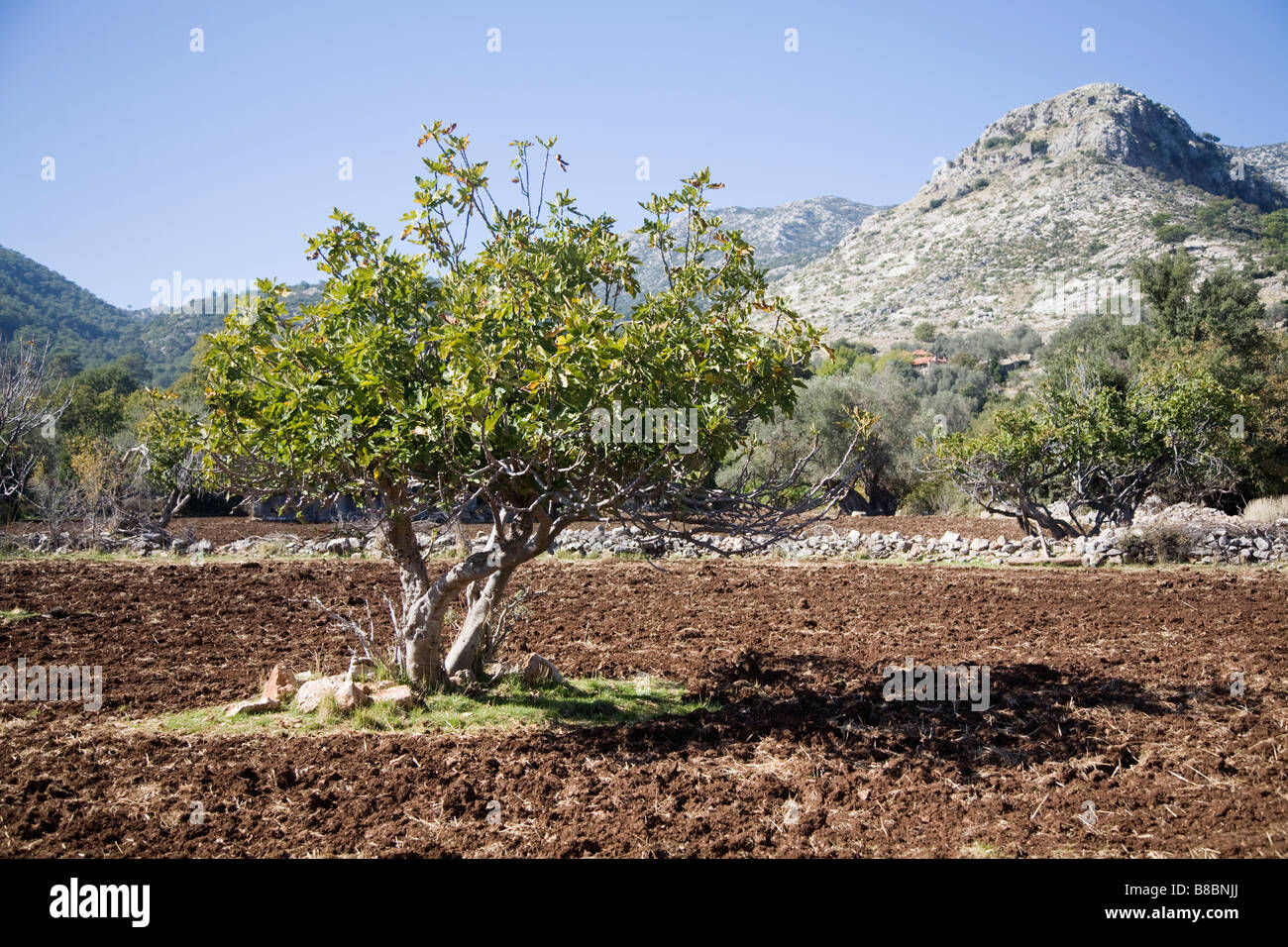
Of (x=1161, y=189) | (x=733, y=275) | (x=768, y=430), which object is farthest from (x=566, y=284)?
(x=1161, y=189)

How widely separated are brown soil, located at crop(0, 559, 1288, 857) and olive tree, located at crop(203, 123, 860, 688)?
1.66 metres

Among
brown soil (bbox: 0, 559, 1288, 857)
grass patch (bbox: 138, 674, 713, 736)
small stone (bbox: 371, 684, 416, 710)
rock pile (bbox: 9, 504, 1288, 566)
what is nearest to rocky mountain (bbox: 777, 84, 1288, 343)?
rock pile (bbox: 9, 504, 1288, 566)

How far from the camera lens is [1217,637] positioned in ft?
28.9

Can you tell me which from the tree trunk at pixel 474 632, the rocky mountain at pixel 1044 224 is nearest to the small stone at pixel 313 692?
the tree trunk at pixel 474 632

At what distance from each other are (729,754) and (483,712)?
2.06 meters

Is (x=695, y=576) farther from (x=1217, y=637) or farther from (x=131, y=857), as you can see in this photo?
(x=131, y=857)

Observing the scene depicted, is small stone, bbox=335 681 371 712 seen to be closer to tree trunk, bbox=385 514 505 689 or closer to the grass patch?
the grass patch

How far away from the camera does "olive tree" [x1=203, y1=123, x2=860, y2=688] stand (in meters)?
4.89

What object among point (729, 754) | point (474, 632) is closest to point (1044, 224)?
point (474, 632)

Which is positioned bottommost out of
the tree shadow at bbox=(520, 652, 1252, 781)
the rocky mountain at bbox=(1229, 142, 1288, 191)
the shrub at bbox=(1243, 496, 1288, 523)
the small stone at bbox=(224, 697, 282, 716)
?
the tree shadow at bbox=(520, 652, 1252, 781)

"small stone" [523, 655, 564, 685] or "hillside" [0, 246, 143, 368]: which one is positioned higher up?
"hillside" [0, 246, 143, 368]

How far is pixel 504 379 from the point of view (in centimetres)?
487

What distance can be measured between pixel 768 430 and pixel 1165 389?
1294 cm

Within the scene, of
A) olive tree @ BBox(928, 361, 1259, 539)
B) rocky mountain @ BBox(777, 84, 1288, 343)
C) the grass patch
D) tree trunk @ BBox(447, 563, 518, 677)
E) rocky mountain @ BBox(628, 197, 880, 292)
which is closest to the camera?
the grass patch
